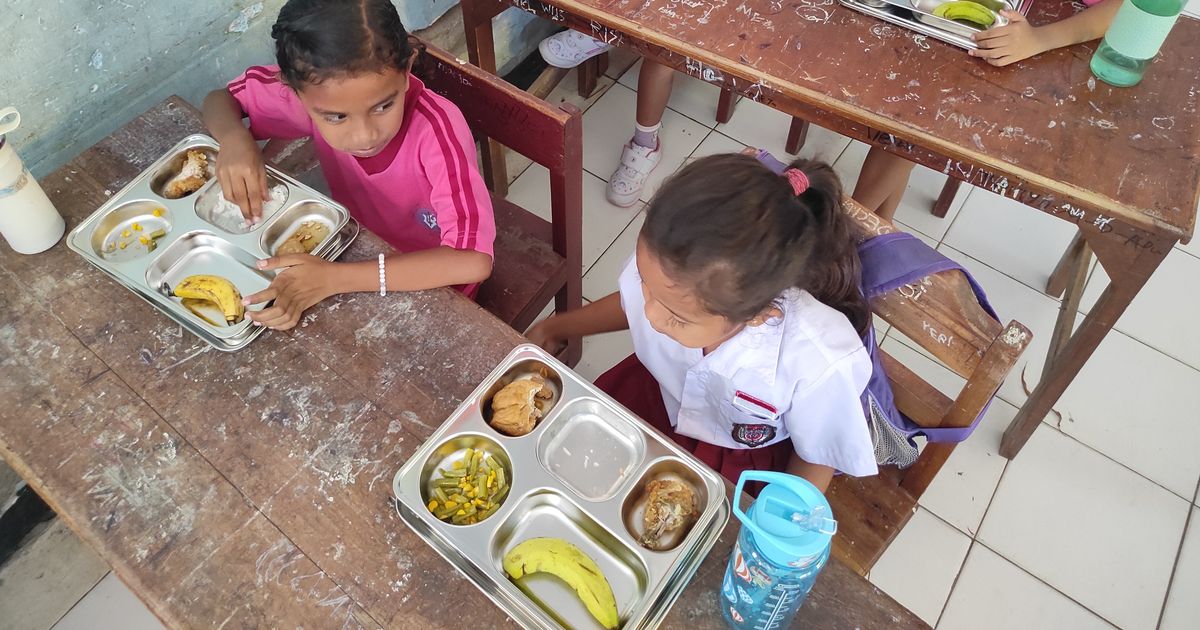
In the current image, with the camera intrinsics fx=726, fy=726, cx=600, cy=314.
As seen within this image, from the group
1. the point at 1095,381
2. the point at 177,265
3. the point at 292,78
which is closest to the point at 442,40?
the point at 292,78

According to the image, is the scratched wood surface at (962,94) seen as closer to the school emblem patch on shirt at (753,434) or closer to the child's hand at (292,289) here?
the school emblem patch on shirt at (753,434)

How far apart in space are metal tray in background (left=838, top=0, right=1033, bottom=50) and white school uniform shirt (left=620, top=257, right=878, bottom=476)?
0.90m

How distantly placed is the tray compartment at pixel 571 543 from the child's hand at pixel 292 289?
499 millimetres

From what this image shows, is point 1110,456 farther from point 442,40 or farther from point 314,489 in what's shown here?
point 442,40

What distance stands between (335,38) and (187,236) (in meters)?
0.43

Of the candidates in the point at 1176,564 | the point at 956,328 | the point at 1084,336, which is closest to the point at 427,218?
the point at 956,328

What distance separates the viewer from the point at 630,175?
2.70 meters

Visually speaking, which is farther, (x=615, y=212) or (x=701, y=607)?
(x=615, y=212)

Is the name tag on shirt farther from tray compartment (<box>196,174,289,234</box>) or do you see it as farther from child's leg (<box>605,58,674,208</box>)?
child's leg (<box>605,58,674,208</box>)

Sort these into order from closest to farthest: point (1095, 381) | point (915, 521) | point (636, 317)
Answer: point (636, 317) → point (915, 521) → point (1095, 381)

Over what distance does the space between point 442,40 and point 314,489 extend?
1951 millimetres

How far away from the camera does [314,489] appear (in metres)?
1.03

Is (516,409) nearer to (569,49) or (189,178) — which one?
(189,178)

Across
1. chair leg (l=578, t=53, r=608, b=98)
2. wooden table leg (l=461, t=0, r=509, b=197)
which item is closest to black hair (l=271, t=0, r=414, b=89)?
wooden table leg (l=461, t=0, r=509, b=197)
